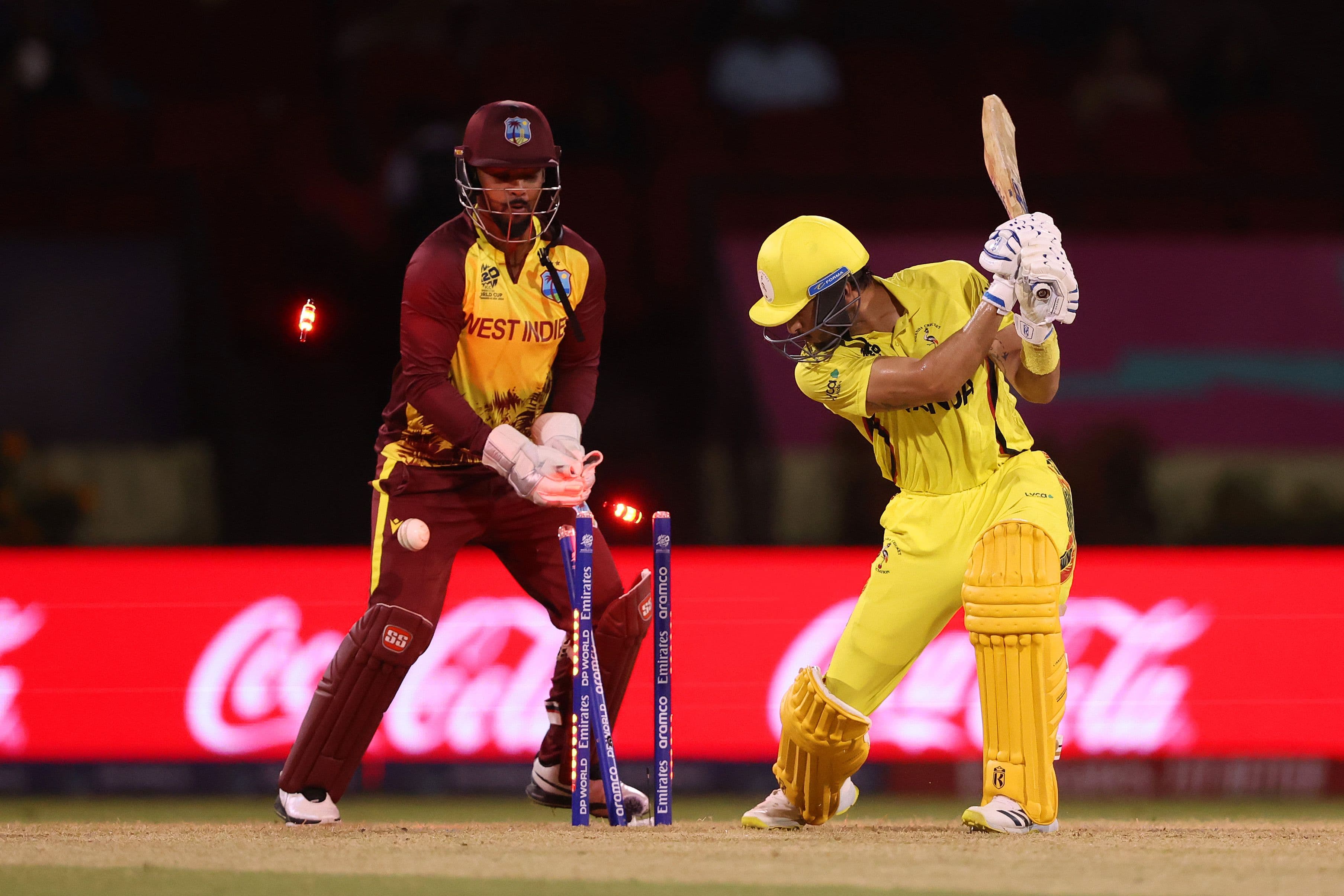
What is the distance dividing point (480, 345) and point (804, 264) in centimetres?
91

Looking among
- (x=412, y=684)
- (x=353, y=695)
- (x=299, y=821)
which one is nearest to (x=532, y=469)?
(x=353, y=695)

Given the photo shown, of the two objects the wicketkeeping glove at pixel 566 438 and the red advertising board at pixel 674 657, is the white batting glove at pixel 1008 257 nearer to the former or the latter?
the wicketkeeping glove at pixel 566 438

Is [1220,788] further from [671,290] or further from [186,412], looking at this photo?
[186,412]

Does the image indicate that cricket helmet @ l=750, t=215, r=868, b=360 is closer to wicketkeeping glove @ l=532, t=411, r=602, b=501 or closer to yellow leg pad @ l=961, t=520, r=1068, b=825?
wicketkeeping glove @ l=532, t=411, r=602, b=501

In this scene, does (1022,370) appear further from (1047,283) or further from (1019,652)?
(1019,652)

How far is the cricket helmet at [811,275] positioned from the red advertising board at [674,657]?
2411 mm

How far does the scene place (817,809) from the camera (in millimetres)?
4793

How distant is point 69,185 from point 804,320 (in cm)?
525

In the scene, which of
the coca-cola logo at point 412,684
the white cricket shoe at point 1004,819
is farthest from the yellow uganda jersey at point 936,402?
the coca-cola logo at point 412,684

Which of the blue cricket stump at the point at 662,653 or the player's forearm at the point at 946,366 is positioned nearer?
the player's forearm at the point at 946,366

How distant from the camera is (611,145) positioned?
30.7 feet

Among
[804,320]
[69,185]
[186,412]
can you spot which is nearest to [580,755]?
[804,320]

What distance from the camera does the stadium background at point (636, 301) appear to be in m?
6.78

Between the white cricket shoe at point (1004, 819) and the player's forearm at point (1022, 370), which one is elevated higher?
the player's forearm at point (1022, 370)
